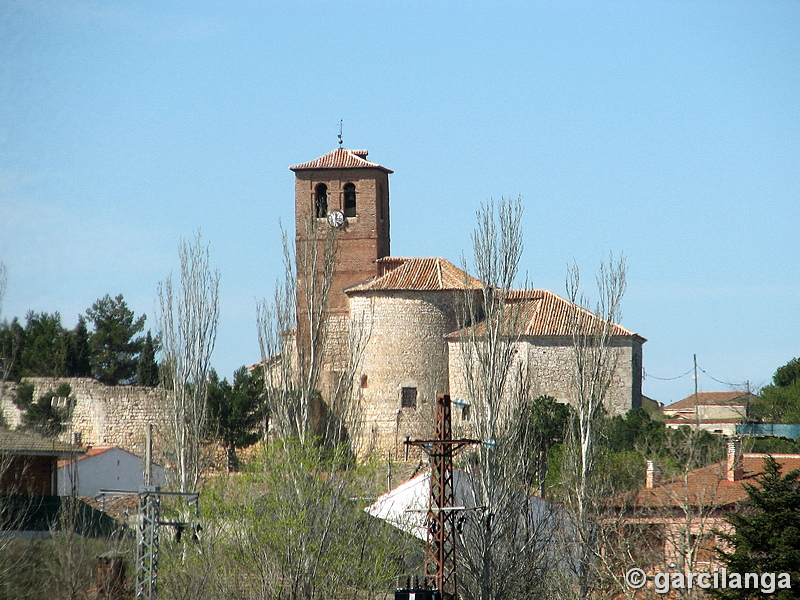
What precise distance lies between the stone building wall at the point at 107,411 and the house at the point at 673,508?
1522 cm

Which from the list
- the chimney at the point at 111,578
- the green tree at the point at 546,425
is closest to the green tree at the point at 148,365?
the green tree at the point at 546,425

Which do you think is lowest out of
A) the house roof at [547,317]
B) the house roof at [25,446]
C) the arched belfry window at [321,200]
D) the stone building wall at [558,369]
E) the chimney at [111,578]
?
the chimney at [111,578]

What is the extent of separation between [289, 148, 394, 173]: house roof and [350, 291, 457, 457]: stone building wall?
577 centimetres

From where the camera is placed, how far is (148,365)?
45062 millimetres

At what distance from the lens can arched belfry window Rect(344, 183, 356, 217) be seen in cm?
4375

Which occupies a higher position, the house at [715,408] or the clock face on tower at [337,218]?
the clock face on tower at [337,218]

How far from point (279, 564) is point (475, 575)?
312cm

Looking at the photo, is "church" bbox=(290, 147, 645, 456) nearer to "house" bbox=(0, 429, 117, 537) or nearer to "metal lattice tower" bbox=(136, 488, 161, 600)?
"house" bbox=(0, 429, 117, 537)

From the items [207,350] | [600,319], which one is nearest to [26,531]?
[207,350]

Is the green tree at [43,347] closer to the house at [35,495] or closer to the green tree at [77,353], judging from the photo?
the green tree at [77,353]

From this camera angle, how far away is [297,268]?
90.0ft

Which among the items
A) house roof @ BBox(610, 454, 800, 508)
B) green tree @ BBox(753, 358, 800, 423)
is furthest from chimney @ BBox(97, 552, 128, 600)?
green tree @ BBox(753, 358, 800, 423)

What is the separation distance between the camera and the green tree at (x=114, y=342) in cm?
4494

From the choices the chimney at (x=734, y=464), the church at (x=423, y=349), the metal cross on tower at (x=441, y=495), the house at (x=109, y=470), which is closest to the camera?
the metal cross on tower at (x=441, y=495)
